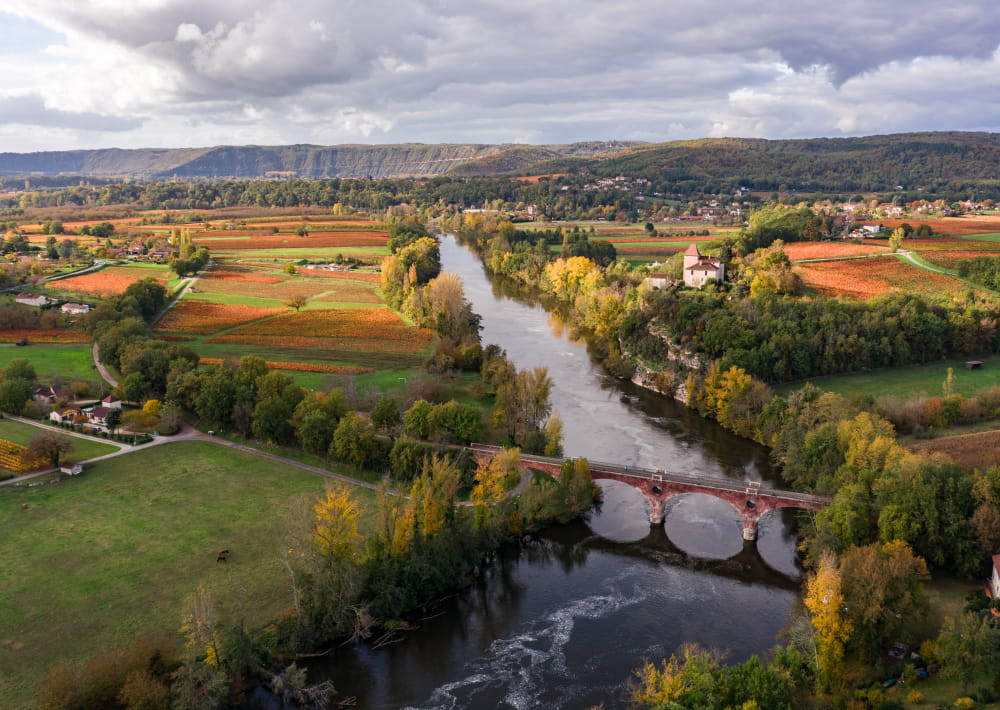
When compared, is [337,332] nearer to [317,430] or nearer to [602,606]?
[317,430]

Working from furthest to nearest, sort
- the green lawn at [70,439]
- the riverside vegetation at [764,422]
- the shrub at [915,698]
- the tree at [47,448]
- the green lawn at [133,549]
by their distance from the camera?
the green lawn at [70,439], the tree at [47,448], the green lawn at [133,549], the riverside vegetation at [764,422], the shrub at [915,698]

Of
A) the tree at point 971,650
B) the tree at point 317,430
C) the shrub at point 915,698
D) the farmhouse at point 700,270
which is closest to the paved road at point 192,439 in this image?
the tree at point 317,430

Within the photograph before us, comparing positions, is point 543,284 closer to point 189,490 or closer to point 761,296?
point 761,296

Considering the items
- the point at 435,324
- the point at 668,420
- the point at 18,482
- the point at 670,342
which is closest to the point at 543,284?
the point at 435,324

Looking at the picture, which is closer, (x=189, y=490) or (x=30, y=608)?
(x=30, y=608)

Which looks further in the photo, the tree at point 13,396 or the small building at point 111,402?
the small building at point 111,402

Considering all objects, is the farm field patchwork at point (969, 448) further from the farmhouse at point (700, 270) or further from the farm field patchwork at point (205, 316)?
the farm field patchwork at point (205, 316)

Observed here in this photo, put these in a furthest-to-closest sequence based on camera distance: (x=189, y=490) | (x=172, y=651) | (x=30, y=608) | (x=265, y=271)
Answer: (x=265, y=271) → (x=189, y=490) → (x=30, y=608) → (x=172, y=651)

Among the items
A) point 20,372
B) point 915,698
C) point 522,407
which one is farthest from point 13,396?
point 915,698
